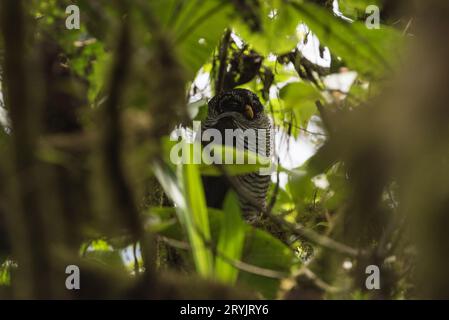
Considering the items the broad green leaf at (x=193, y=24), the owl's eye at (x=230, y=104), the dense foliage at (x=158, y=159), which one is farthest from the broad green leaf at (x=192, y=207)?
the owl's eye at (x=230, y=104)

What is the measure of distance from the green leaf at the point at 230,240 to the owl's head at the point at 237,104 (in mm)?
2244

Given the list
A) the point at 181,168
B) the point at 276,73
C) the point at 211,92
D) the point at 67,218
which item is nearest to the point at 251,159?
the point at 181,168

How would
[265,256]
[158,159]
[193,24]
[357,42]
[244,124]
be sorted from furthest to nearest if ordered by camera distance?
[244,124]
[265,256]
[357,42]
[193,24]
[158,159]

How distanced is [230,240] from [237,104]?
2451 mm

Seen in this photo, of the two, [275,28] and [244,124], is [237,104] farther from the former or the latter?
[275,28]

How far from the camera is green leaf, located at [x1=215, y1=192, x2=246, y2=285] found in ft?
4.26

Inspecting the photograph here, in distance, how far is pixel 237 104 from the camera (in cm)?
372

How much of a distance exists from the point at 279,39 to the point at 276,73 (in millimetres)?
926

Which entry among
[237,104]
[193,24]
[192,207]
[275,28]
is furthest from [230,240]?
[237,104]

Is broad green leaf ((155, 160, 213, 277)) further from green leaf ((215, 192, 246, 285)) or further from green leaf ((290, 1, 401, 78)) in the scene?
green leaf ((290, 1, 401, 78))

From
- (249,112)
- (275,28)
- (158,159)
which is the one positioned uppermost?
(275,28)

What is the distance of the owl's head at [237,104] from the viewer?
143 inches

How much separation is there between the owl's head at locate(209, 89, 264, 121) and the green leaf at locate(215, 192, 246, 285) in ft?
7.36

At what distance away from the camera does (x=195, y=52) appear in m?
1.93
